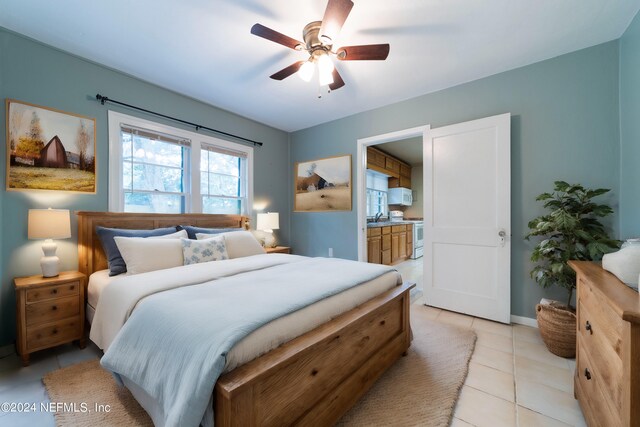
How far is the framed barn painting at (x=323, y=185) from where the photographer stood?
397 centimetres

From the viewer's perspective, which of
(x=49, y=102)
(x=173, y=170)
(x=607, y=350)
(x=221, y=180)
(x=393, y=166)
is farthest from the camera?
(x=393, y=166)

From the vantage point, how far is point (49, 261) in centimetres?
211

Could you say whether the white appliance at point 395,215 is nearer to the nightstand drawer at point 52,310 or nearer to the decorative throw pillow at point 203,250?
the decorative throw pillow at point 203,250

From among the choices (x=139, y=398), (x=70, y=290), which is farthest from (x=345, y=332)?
(x=70, y=290)

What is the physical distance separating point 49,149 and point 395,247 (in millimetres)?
5281

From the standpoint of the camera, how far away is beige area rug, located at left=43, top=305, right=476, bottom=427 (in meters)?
1.43

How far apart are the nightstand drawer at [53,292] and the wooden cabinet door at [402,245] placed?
5.18m

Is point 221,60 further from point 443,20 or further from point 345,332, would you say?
point 345,332

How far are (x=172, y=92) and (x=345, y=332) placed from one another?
3352mm

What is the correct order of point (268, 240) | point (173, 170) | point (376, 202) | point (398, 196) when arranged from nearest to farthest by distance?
point (173, 170), point (268, 240), point (376, 202), point (398, 196)

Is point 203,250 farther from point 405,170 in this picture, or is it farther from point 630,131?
point 405,170

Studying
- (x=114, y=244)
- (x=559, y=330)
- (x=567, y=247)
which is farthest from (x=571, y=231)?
(x=114, y=244)

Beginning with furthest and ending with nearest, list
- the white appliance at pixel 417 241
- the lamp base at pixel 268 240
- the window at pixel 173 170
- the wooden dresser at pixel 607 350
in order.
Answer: the white appliance at pixel 417 241
the lamp base at pixel 268 240
the window at pixel 173 170
the wooden dresser at pixel 607 350

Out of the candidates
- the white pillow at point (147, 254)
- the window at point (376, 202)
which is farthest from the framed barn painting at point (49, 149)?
the window at point (376, 202)
